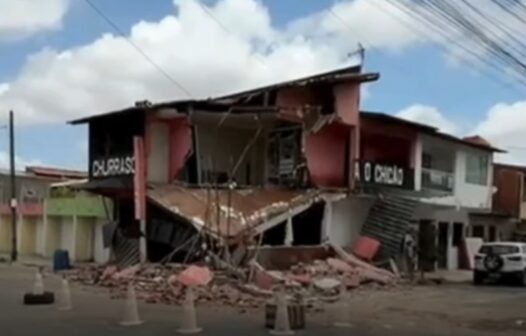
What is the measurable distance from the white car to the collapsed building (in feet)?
11.1

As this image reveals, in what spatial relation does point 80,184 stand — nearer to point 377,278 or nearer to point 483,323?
point 377,278

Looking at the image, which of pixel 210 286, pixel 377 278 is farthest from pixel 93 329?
pixel 377 278

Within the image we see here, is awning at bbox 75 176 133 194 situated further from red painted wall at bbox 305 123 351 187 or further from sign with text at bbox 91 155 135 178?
red painted wall at bbox 305 123 351 187

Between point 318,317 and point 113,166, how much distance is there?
19173mm

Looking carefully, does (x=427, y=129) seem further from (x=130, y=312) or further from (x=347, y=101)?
(x=130, y=312)

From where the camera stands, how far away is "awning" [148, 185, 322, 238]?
29625 mm

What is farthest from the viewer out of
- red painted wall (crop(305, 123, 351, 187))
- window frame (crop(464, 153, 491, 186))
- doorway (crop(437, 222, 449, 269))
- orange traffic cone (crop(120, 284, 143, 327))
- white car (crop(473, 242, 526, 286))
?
window frame (crop(464, 153, 491, 186))

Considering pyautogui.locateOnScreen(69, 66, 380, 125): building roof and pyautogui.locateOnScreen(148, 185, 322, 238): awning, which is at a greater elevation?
pyautogui.locateOnScreen(69, 66, 380, 125): building roof

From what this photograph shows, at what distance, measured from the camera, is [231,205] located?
3131 cm

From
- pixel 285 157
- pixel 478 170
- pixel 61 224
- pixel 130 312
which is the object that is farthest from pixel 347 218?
pixel 130 312

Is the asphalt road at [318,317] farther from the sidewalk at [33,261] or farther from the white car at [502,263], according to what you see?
the sidewalk at [33,261]

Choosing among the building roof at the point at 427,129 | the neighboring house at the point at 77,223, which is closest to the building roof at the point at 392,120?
the building roof at the point at 427,129

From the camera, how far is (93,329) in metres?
15.3

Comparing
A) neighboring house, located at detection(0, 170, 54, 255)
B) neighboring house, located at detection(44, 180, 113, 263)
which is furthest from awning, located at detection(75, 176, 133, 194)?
neighboring house, located at detection(0, 170, 54, 255)
